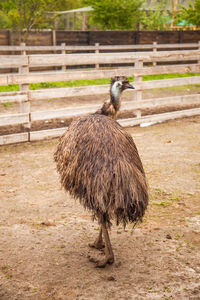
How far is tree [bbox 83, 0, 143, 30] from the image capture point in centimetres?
2261

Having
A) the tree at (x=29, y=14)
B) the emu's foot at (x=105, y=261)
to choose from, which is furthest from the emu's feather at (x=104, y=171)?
the tree at (x=29, y=14)

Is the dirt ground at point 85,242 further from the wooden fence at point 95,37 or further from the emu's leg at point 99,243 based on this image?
the wooden fence at point 95,37

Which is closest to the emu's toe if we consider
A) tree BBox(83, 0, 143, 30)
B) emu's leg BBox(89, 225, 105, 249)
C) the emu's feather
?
emu's leg BBox(89, 225, 105, 249)

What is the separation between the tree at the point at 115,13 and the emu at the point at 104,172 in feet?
67.8

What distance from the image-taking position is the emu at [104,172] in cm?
296

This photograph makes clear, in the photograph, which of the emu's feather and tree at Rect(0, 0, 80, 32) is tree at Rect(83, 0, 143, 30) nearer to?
tree at Rect(0, 0, 80, 32)

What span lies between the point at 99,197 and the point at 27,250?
1012mm

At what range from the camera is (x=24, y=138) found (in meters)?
6.87

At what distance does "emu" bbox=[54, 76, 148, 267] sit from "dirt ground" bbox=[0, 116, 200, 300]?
0.87ft

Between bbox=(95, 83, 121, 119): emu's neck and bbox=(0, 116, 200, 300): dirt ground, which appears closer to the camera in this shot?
bbox=(0, 116, 200, 300): dirt ground

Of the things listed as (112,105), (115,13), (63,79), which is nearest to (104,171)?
(112,105)

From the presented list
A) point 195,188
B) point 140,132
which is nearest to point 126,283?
point 195,188

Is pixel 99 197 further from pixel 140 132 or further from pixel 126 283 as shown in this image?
pixel 140 132

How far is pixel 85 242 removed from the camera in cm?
369
